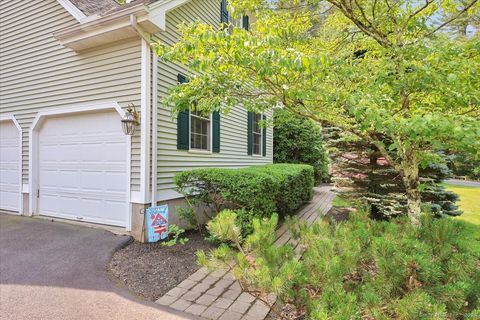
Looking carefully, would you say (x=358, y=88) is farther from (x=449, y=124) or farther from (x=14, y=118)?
(x=14, y=118)

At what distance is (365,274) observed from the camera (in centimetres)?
192

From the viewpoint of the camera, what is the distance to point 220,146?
737 cm

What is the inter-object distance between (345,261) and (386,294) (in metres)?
0.29

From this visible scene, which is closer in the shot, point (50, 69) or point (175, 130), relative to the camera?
point (175, 130)

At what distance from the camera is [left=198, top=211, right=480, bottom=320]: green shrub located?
1504mm

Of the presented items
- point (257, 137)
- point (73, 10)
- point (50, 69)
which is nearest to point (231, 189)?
point (73, 10)

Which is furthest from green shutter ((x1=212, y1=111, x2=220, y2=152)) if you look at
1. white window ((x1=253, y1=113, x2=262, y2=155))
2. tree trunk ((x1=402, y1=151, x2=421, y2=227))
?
tree trunk ((x1=402, y1=151, x2=421, y2=227))

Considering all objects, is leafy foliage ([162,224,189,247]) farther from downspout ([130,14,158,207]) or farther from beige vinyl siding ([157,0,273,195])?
beige vinyl siding ([157,0,273,195])

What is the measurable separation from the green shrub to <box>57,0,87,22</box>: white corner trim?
527 cm

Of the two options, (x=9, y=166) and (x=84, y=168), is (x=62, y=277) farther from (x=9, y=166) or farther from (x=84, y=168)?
(x=9, y=166)

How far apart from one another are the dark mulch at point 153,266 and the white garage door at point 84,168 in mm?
1060

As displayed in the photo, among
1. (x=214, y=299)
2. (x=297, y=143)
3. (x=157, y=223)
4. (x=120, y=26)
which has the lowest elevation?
(x=214, y=299)

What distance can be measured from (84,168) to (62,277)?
8.58ft

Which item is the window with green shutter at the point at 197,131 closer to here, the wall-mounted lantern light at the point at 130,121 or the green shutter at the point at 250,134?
the wall-mounted lantern light at the point at 130,121
